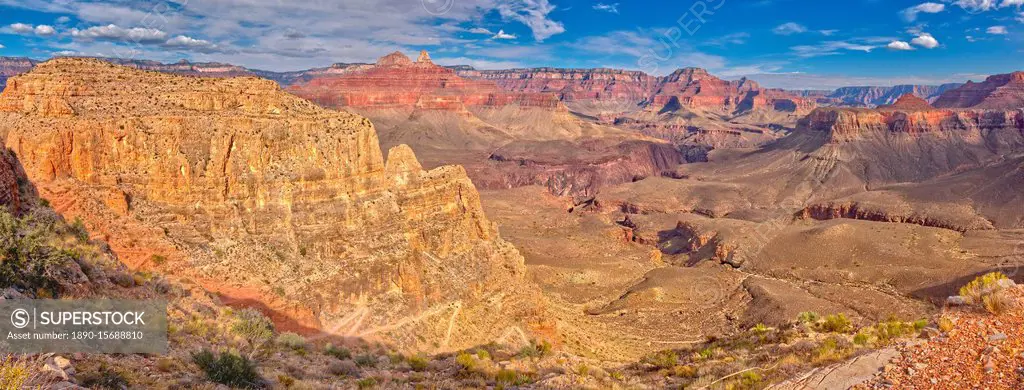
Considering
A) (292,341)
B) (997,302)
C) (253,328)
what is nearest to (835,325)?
(997,302)

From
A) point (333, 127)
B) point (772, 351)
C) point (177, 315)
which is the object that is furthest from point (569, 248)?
point (177, 315)

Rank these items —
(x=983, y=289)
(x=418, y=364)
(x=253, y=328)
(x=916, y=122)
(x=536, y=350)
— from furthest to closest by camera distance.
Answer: (x=916, y=122), (x=536, y=350), (x=418, y=364), (x=253, y=328), (x=983, y=289)

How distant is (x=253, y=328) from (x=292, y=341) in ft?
4.60

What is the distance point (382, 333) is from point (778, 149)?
162466 mm

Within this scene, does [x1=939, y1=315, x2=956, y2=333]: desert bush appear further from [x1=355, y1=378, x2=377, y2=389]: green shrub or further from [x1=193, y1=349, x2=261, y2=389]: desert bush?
[x1=193, y1=349, x2=261, y2=389]: desert bush

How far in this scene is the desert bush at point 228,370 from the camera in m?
12.9

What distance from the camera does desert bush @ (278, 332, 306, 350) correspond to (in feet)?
66.5

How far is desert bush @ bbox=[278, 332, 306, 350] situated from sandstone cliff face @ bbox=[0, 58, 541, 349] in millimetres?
3811

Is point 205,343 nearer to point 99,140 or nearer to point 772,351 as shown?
point 99,140

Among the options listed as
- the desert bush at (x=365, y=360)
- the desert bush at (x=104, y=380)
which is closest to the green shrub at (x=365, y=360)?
the desert bush at (x=365, y=360)

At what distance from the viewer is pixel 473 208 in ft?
128

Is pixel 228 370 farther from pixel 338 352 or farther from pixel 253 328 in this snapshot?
pixel 338 352

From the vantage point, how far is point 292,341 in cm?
2059

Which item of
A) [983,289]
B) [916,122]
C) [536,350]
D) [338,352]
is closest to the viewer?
[983,289]
